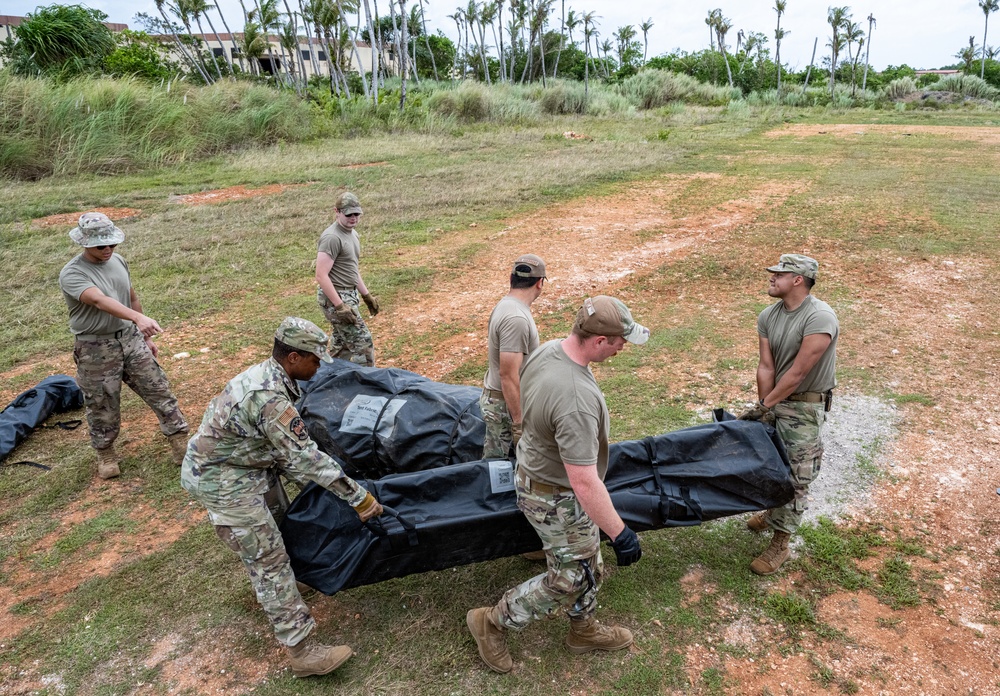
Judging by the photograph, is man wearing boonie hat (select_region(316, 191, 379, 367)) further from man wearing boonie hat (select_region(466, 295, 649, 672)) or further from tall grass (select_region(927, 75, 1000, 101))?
tall grass (select_region(927, 75, 1000, 101))

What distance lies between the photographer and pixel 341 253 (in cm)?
584

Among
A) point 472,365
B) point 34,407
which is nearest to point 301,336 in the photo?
point 472,365

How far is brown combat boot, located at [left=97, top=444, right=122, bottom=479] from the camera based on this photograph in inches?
204

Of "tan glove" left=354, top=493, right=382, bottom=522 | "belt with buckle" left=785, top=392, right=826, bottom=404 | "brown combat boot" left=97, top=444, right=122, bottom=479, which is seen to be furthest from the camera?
"brown combat boot" left=97, top=444, right=122, bottom=479

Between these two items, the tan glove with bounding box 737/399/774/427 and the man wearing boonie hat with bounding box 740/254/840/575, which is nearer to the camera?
the man wearing boonie hat with bounding box 740/254/840/575

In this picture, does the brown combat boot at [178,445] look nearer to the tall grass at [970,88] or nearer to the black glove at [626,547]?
the black glove at [626,547]

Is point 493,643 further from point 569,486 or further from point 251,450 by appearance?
point 251,450

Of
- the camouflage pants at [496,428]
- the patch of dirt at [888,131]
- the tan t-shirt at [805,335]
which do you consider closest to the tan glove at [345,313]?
the camouflage pants at [496,428]

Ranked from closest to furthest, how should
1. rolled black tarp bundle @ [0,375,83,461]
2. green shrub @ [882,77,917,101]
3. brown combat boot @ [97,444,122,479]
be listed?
brown combat boot @ [97,444,122,479], rolled black tarp bundle @ [0,375,83,461], green shrub @ [882,77,917,101]

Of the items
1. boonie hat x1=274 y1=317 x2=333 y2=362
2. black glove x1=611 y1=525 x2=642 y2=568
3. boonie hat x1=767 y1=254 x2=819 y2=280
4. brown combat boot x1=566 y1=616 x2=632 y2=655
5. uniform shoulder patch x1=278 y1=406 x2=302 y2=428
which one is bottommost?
brown combat boot x1=566 y1=616 x2=632 y2=655

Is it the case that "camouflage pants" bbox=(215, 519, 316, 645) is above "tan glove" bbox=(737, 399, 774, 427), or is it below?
below

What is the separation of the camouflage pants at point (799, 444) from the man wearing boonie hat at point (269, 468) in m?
2.29

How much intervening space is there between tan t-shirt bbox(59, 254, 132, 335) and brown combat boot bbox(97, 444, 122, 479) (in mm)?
970

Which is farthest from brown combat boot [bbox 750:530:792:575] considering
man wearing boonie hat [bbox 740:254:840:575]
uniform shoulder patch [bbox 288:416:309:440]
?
uniform shoulder patch [bbox 288:416:309:440]
